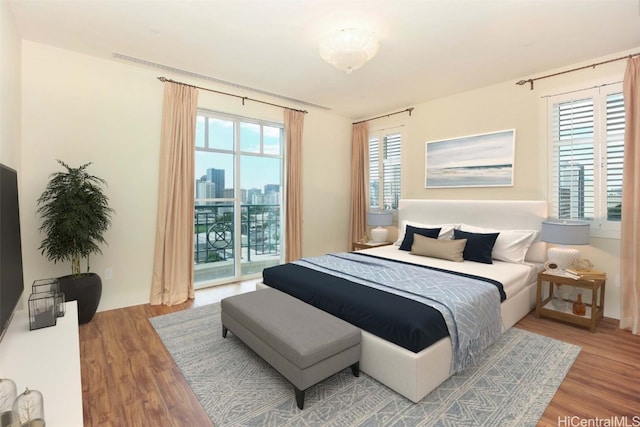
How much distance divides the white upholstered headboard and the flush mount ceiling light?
2.46 meters

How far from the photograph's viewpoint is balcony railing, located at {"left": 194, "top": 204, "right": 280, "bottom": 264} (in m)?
4.30

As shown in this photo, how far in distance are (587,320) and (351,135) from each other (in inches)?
169

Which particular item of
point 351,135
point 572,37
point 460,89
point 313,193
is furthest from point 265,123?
point 572,37

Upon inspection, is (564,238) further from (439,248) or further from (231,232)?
A: (231,232)

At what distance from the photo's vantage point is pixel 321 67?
3496 mm

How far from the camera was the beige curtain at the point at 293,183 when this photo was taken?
15.8 feet

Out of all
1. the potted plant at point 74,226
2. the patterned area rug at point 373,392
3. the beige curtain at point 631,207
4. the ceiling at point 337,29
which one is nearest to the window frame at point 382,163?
the ceiling at point 337,29

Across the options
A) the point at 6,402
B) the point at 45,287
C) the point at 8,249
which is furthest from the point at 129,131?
the point at 6,402

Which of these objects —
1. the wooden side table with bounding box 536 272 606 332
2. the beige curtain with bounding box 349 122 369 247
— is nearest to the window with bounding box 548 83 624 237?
the wooden side table with bounding box 536 272 606 332

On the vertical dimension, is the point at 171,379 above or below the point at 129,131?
below

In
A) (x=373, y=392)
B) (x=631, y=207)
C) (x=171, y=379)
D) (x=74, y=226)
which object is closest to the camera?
(x=373, y=392)

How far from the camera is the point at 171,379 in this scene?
7.07ft

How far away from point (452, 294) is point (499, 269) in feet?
3.66

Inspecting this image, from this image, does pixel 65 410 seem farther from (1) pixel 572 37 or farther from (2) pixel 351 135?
(2) pixel 351 135
